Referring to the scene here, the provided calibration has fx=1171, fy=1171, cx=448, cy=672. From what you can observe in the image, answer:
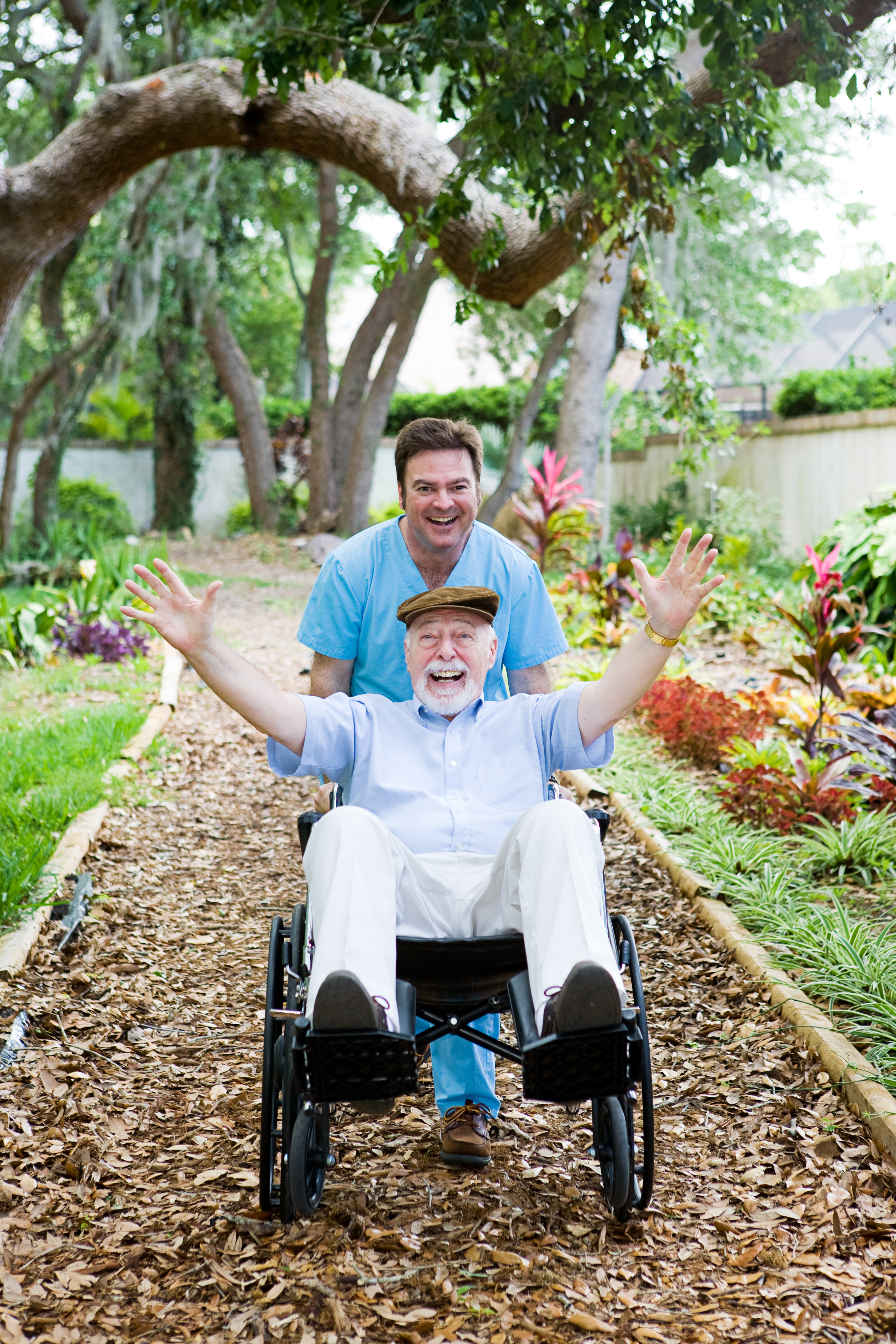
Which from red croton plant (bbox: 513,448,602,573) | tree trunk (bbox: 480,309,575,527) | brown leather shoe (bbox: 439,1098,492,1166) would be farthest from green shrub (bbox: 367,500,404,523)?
brown leather shoe (bbox: 439,1098,492,1166)

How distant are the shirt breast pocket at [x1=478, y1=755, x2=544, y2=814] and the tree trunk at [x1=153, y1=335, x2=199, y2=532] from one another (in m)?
14.3

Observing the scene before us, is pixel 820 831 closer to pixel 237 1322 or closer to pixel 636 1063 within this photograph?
pixel 636 1063

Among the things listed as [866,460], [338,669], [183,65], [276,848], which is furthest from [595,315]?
[338,669]

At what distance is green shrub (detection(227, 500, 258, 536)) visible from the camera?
17172mm

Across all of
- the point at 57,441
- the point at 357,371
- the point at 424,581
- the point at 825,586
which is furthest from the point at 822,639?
the point at 357,371

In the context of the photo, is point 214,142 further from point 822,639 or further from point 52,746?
point 822,639

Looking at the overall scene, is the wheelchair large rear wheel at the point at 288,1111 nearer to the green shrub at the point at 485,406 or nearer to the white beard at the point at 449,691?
the white beard at the point at 449,691

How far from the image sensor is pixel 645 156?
4.14 m

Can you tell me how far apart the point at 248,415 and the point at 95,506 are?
2760 mm

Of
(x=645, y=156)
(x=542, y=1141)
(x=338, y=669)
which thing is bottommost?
(x=542, y=1141)

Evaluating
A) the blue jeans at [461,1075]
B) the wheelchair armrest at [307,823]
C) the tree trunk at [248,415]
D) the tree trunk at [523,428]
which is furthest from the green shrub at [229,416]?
the blue jeans at [461,1075]

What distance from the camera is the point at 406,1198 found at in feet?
7.64

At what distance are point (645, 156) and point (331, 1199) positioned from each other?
3520 millimetres

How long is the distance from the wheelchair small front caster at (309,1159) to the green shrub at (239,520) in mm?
15083
